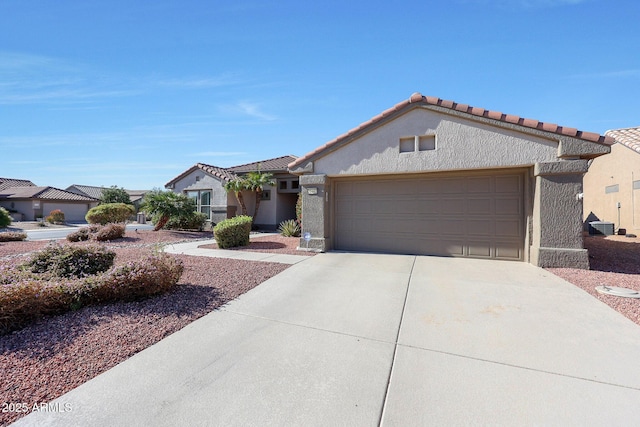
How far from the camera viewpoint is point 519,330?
3641 mm

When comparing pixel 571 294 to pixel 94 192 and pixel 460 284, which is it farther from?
pixel 94 192

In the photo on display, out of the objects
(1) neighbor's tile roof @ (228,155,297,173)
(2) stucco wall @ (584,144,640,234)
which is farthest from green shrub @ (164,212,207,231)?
(2) stucco wall @ (584,144,640,234)

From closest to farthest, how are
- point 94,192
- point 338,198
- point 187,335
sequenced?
1. point 187,335
2. point 338,198
3. point 94,192

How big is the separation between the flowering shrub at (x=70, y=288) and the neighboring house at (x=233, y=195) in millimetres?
12166

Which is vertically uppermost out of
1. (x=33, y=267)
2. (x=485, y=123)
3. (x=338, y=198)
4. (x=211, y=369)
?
(x=485, y=123)

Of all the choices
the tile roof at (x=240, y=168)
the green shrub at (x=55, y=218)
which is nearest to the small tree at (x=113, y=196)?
the green shrub at (x=55, y=218)

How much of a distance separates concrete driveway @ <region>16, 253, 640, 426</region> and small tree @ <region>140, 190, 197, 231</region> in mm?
12070

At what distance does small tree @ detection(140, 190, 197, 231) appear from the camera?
48.2 feet

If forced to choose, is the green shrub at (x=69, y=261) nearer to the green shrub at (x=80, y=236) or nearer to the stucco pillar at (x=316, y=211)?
the stucco pillar at (x=316, y=211)

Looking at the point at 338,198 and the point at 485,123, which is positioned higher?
the point at 485,123

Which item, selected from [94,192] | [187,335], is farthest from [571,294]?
[94,192]

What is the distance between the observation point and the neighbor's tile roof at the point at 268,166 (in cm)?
1706

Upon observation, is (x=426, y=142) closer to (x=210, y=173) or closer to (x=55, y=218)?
(x=210, y=173)

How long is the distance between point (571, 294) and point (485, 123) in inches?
178
